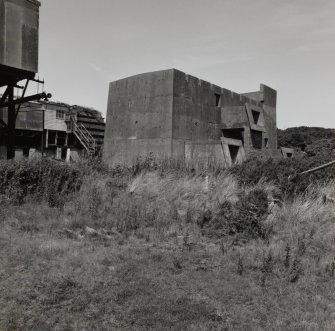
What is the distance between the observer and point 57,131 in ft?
117

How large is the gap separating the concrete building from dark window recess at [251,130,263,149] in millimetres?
71

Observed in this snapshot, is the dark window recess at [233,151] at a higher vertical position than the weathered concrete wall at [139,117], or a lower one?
lower

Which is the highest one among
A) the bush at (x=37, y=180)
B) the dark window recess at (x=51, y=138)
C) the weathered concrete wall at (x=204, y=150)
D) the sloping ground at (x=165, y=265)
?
the dark window recess at (x=51, y=138)

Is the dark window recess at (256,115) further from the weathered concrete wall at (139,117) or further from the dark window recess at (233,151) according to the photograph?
the weathered concrete wall at (139,117)

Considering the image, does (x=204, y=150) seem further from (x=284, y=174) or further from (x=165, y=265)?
(x=165, y=265)

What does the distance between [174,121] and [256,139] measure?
896 centimetres

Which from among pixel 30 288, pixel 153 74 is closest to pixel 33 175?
pixel 30 288

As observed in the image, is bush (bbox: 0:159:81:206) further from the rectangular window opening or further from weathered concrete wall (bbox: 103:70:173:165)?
the rectangular window opening

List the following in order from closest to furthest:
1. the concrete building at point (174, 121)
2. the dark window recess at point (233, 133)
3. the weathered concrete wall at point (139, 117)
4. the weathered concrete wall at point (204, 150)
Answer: the weathered concrete wall at point (204, 150), the concrete building at point (174, 121), the weathered concrete wall at point (139, 117), the dark window recess at point (233, 133)

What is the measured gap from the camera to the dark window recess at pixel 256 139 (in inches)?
1081

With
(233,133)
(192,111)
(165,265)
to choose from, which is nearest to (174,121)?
(192,111)

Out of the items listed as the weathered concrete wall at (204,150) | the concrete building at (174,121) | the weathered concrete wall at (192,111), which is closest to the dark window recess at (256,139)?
the concrete building at (174,121)

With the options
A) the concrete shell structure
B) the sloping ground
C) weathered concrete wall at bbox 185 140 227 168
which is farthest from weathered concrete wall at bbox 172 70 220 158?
the sloping ground

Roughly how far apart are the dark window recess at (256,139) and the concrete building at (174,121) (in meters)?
0.07
